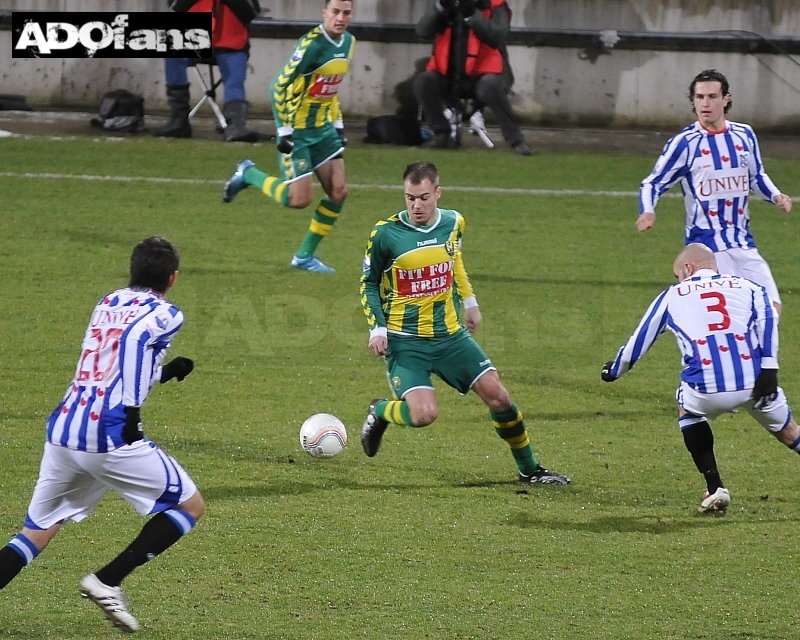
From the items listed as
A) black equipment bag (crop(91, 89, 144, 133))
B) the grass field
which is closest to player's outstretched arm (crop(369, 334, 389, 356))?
the grass field

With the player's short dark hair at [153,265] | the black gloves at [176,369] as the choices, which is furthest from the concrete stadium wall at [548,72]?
the black gloves at [176,369]

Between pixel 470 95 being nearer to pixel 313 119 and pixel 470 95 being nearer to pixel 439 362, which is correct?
pixel 313 119

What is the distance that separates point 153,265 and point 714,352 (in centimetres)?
262

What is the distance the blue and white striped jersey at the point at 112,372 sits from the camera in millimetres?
4562

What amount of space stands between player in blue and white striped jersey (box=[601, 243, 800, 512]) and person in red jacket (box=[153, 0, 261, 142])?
32.6 feet

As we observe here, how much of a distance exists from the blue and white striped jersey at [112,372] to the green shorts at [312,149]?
582 cm

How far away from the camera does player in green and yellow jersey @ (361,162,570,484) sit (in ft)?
21.3

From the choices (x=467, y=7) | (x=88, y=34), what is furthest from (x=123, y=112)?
(x=467, y=7)

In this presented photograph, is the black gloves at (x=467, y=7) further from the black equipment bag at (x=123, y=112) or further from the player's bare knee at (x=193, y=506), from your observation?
the player's bare knee at (x=193, y=506)

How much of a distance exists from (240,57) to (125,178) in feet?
7.64

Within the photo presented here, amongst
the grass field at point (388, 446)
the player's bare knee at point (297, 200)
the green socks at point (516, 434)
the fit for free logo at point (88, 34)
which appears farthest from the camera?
the fit for free logo at point (88, 34)

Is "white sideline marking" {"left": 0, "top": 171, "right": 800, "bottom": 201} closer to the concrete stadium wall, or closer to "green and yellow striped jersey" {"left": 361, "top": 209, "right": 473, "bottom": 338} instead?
the concrete stadium wall

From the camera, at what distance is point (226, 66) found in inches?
595

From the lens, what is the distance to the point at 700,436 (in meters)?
6.05
